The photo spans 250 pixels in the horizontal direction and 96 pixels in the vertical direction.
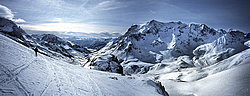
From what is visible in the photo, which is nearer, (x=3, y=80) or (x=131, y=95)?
(x=3, y=80)

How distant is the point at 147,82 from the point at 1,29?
880ft

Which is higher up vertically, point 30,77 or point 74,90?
point 30,77

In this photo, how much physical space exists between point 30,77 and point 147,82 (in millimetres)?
19330

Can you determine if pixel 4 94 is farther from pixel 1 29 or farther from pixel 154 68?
pixel 1 29

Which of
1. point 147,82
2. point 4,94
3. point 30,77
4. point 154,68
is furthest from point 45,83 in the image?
point 154,68

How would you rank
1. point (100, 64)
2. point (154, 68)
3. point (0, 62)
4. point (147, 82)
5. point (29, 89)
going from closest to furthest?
point (29, 89)
point (0, 62)
point (147, 82)
point (100, 64)
point (154, 68)

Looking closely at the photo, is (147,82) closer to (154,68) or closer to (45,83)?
(45,83)

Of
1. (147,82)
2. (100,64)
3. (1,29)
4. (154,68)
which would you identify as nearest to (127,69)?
(154,68)

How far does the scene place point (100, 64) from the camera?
179 ft

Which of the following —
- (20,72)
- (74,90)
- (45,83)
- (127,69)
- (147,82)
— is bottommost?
(127,69)

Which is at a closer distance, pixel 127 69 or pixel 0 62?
pixel 0 62

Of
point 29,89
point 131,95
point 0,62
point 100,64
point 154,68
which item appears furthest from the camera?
point 154,68

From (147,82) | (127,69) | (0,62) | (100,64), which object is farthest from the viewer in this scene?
(127,69)

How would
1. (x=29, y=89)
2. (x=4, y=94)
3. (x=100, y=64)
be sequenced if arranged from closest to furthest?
(x=4, y=94), (x=29, y=89), (x=100, y=64)
